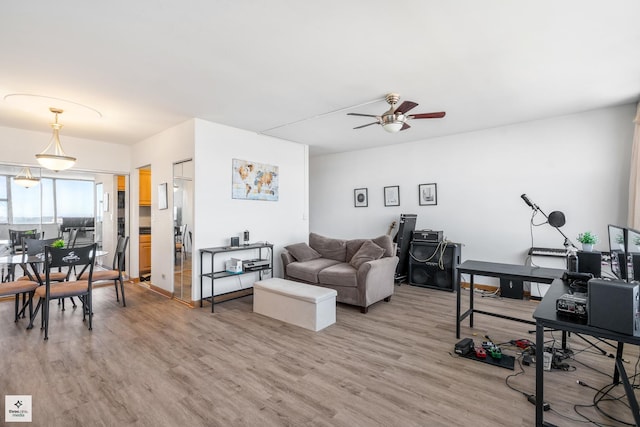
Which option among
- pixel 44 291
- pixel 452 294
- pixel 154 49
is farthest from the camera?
pixel 452 294

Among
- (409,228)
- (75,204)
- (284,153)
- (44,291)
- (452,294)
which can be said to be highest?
(284,153)

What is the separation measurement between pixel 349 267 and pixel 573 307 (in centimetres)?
290

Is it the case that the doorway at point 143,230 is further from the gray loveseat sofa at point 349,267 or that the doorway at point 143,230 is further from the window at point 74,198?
the gray loveseat sofa at point 349,267

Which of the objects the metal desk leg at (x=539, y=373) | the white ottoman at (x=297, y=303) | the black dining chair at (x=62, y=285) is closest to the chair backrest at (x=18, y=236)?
the black dining chair at (x=62, y=285)

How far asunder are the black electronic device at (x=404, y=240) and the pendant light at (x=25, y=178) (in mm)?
6220

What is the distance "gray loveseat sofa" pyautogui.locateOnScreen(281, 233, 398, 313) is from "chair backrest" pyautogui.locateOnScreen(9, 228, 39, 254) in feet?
12.8

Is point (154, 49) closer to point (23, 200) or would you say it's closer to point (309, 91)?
point (309, 91)

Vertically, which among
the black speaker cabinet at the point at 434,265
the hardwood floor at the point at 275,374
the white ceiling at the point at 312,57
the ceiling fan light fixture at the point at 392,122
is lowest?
the hardwood floor at the point at 275,374

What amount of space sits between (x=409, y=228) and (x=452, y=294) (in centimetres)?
132

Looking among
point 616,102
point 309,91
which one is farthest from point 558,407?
point 616,102

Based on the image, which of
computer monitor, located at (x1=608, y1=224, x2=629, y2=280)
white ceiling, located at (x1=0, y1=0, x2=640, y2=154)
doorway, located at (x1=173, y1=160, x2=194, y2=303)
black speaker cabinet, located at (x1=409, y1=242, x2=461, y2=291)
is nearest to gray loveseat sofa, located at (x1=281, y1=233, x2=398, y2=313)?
black speaker cabinet, located at (x1=409, y1=242, x2=461, y2=291)

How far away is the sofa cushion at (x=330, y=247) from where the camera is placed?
16.1 feet

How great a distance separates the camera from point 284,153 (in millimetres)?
5543

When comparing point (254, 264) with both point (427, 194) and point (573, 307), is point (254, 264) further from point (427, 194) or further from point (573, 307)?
point (573, 307)
